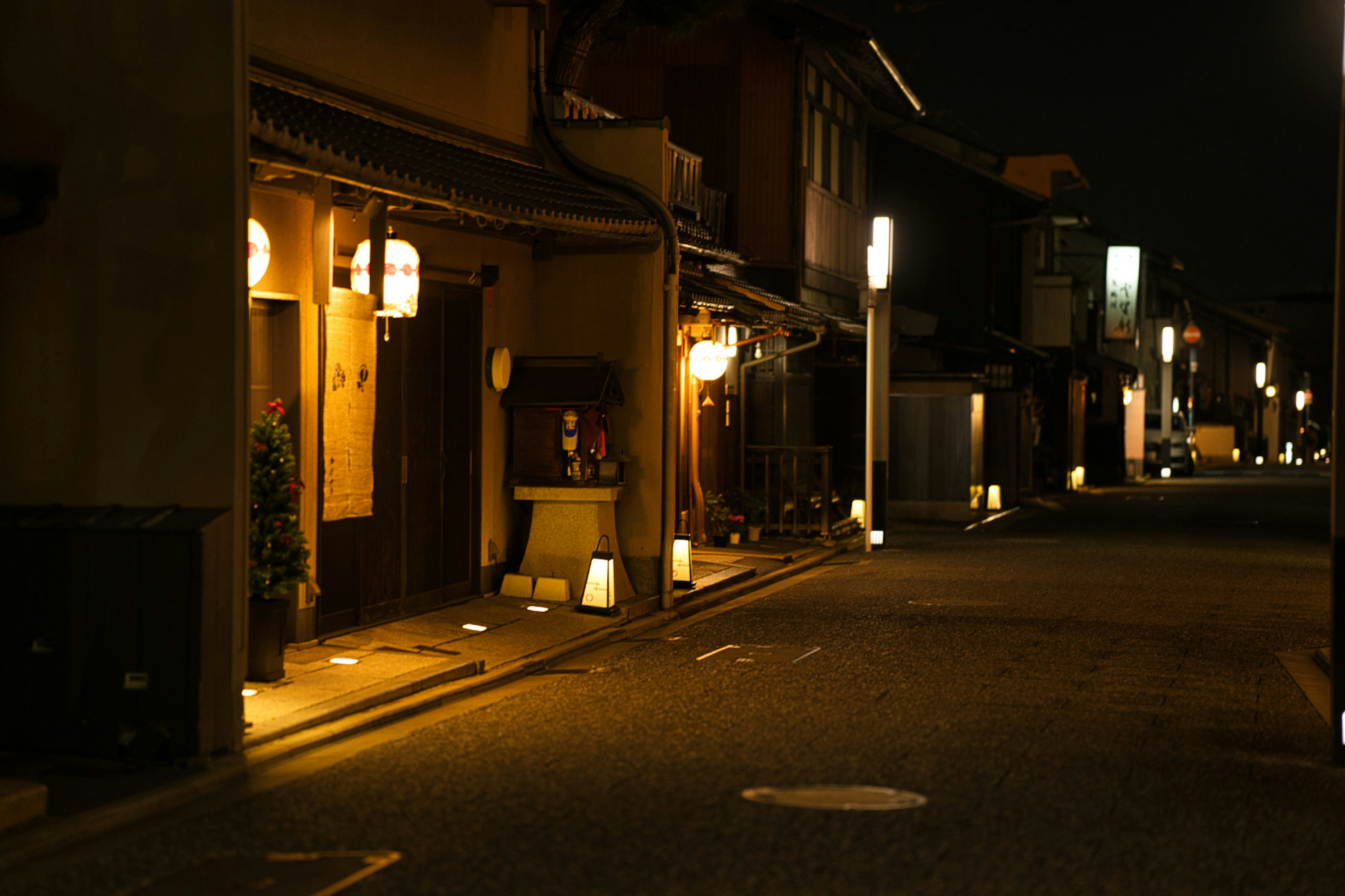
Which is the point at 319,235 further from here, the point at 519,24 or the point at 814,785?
the point at 814,785

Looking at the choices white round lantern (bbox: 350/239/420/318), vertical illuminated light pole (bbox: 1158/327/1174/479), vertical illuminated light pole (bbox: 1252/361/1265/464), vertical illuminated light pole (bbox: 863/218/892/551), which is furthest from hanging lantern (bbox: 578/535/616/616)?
vertical illuminated light pole (bbox: 1252/361/1265/464)

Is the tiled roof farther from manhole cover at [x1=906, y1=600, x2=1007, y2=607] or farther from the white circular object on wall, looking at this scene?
manhole cover at [x1=906, y1=600, x2=1007, y2=607]

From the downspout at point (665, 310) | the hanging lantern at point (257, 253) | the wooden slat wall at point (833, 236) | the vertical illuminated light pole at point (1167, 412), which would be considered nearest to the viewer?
the hanging lantern at point (257, 253)

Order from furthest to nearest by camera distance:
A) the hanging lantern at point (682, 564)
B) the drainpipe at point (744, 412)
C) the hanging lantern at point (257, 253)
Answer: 1. the drainpipe at point (744, 412)
2. the hanging lantern at point (682, 564)
3. the hanging lantern at point (257, 253)

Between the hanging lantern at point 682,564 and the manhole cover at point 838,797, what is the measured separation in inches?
365

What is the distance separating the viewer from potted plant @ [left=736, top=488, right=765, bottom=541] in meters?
23.3

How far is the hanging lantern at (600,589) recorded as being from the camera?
14.6m

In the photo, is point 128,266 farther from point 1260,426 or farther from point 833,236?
point 1260,426

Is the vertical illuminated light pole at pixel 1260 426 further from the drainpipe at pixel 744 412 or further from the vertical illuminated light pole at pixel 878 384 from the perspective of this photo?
the drainpipe at pixel 744 412

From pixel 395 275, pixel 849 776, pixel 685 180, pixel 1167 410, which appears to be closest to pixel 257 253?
pixel 395 275

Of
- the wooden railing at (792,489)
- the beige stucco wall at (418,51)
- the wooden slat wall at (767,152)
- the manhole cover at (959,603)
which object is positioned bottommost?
the manhole cover at (959,603)

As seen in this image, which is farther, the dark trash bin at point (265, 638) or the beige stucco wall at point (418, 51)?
the beige stucco wall at point (418, 51)

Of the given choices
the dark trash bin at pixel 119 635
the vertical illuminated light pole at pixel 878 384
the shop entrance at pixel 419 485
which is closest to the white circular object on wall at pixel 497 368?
the shop entrance at pixel 419 485

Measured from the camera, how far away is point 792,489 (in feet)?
81.5
